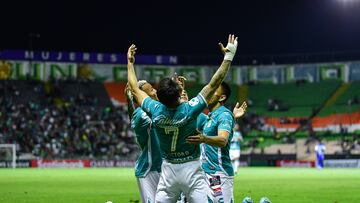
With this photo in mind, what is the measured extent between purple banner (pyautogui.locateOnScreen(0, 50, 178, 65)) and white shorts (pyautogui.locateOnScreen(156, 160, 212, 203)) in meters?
69.4

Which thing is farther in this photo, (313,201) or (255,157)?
(255,157)

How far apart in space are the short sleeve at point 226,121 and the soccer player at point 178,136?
865 millimetres

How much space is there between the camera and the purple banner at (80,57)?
7681 centimetres

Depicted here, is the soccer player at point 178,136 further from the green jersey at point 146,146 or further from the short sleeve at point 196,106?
the green jersey at point 146,146

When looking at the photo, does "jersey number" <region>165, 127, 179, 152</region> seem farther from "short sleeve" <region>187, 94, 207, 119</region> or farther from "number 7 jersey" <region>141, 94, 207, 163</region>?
"short sleeve" <region>187, 94, 207, 119</region>

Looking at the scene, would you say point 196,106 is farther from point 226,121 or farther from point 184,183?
point 226,121

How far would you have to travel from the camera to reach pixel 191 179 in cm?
912

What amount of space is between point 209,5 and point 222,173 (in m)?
78.3

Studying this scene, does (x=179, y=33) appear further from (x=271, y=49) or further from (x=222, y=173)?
(x=222, y=173)

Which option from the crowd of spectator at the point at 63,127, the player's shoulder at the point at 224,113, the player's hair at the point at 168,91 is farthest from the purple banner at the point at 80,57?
the player's hair at the point at 168,91

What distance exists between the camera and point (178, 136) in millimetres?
9172

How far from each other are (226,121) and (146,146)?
1480 millimetres

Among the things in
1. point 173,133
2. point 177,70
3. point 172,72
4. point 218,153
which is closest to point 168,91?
point 173,133

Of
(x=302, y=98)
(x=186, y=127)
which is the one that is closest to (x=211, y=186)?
(x=186, y=127)
